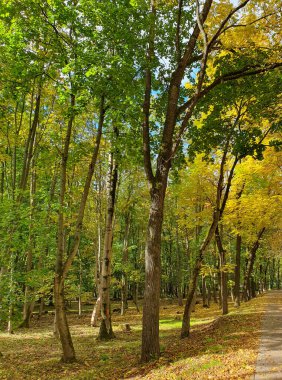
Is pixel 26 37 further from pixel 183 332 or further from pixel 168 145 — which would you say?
pixel 183 332

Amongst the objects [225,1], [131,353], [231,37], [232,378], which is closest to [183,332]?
[131,353]

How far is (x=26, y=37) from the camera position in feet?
28.5

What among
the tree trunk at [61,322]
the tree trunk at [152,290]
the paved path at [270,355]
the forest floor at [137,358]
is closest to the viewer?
the paved path at [270,355]

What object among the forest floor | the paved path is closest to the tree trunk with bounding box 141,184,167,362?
the forest floor

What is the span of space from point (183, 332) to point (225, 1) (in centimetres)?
1123

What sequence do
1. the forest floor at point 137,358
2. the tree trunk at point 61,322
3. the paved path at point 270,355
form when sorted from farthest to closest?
1. the tree trunk at point 61,322
2. the forest floor at point 137,358
3. the paved path at point 270,355

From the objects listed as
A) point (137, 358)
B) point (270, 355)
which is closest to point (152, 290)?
point (137, 358)

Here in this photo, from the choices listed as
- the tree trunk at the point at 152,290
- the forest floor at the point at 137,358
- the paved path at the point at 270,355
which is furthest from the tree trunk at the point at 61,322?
the paved path at the point at 270,355

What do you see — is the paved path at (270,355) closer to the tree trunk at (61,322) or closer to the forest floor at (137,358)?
the forest floor at (137,358)

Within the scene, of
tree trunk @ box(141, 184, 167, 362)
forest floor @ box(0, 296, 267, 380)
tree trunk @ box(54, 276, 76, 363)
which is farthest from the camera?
tree trunk @ box(54, 276, 76, 363)

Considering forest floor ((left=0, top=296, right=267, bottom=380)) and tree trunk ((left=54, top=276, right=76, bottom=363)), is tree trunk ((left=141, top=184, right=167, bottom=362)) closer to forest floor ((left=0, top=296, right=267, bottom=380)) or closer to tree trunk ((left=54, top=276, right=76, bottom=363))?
forest floor ((left=0, top=296, right=267, bottom=380))

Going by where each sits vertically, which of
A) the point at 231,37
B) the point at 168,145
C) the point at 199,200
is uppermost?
the point at 231,37

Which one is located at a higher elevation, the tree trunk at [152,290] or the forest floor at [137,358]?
the tree trunk at [152,290]

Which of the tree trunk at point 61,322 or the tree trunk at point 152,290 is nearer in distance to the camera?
the tree trunk at point 152,290
